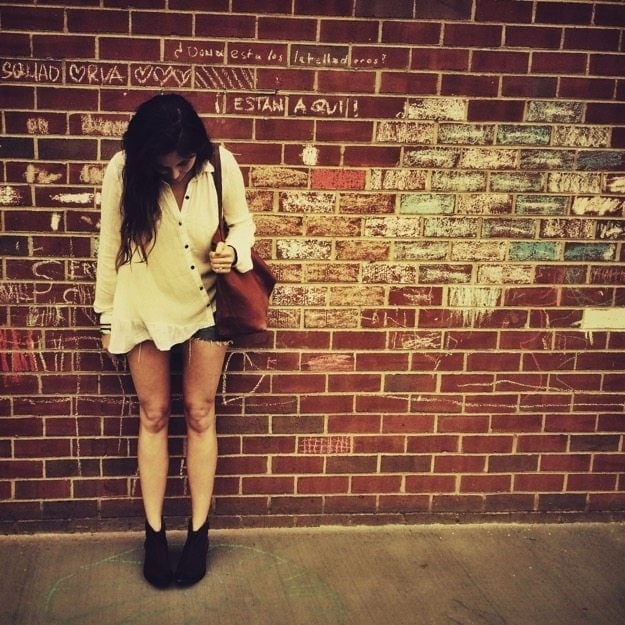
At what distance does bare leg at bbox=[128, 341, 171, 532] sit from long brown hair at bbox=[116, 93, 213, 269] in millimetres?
397

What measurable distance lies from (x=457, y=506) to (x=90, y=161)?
2.35 meters

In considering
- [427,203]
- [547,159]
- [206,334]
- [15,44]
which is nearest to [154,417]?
[206,334]

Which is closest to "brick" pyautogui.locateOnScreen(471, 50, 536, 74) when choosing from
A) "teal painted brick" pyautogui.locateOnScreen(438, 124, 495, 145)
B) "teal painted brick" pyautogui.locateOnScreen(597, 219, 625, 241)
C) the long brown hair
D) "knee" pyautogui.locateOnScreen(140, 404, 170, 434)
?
"teal painted brick" pyautogui.locateOnScreen(438, 124, 495, 145)

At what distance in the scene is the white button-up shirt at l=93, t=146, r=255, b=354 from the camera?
2.63 m

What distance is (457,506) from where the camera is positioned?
3.46 meters

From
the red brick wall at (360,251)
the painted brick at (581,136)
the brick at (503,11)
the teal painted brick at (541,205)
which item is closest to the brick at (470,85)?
the red brick wall at (360,251)

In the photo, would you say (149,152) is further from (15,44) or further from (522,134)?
(522,134)

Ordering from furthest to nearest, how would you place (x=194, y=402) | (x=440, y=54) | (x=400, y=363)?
(x=400, y=363)
(x=440, y=54)
(x=194, y=402)

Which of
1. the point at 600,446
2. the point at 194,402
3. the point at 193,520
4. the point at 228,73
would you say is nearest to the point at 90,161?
the point at 228,73

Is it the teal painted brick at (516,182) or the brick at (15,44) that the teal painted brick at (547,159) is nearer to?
the teal painted brick at (516,182)

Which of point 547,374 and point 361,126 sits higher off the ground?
point 361,126

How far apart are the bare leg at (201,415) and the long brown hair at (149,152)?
46cm

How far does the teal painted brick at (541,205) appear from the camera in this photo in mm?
3211

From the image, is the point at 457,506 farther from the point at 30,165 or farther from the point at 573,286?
the point at 30,165
